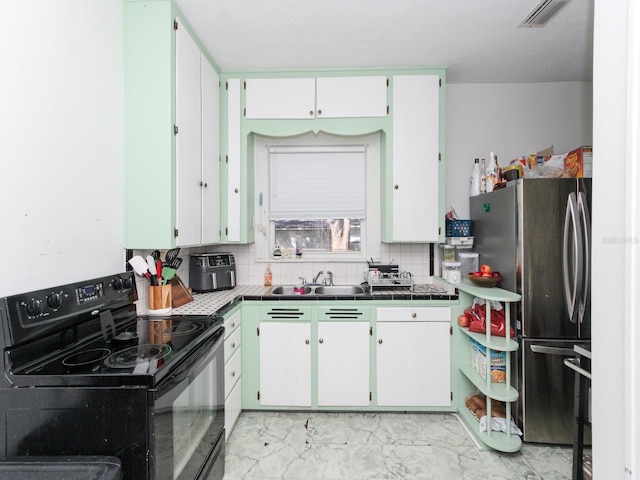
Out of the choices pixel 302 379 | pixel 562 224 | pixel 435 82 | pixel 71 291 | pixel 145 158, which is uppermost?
pixel 435 82

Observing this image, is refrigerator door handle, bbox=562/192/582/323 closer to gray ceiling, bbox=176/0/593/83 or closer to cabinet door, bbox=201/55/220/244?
gray ceiling, bbox=176/0/593/83

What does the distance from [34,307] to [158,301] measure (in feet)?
2.39

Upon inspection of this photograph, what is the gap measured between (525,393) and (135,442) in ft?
7.19

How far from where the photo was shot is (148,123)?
1761 millimetres

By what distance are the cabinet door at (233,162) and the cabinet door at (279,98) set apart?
10cm

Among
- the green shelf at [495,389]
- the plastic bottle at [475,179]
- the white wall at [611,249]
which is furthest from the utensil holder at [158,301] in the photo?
the plastic bottle at [475,179]

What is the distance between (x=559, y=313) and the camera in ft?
6.55

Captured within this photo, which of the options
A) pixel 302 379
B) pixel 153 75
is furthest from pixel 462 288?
pixel 153 75

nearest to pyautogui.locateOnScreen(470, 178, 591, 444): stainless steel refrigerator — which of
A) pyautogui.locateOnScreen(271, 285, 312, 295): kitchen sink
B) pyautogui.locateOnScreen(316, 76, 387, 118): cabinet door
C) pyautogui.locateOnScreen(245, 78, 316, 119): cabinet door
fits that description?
pyautogui.locateOnScreen(316, 76, 387, 118): cabinet door

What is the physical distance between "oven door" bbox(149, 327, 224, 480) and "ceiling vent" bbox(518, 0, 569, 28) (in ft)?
8.56

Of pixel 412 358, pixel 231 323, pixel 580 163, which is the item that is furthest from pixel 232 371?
pixel 580 163

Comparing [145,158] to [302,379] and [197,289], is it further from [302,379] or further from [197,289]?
[302,379]

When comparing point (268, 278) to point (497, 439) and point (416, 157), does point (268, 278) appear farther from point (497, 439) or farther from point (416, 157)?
point (497, 439)

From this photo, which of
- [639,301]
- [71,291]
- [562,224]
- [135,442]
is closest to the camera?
[639,301]
